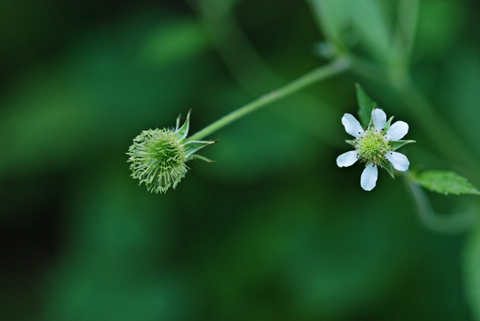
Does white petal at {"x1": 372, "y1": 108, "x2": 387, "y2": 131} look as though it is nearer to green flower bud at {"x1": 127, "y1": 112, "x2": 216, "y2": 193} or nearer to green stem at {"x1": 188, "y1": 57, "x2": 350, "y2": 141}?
green stem at {"x1": 188, "y1": 57, "x2": 350, "y2": 141}

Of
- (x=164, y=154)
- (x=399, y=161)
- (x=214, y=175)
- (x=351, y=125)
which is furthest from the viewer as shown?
(x=214, y=175)

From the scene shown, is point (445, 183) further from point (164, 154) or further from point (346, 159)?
point (164, 154)

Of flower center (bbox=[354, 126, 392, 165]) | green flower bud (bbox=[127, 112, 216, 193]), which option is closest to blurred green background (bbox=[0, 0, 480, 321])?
green flower bud (bbox=[127, 112, 216, 193])

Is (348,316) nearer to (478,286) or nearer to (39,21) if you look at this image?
(478,286)

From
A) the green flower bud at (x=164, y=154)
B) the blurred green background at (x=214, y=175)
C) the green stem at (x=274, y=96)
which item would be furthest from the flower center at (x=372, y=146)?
the blurred green background at (x=214, y=175)

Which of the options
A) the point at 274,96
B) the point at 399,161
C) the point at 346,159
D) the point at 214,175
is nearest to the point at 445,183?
the point at 399,161

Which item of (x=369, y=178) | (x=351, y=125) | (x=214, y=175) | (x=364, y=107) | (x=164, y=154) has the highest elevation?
(x=214, y=175)

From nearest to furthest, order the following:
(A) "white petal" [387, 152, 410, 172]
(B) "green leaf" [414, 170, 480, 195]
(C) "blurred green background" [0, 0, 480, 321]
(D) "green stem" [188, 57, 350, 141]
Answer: (A) "white petal" [387, 152, 410, 172] → (B) "green leaf" [414, 170, 480, 195] → (D) "green stem" [188, 57, 350, 141] → (C) "blurred green background" [0, 0, 480, 321]
